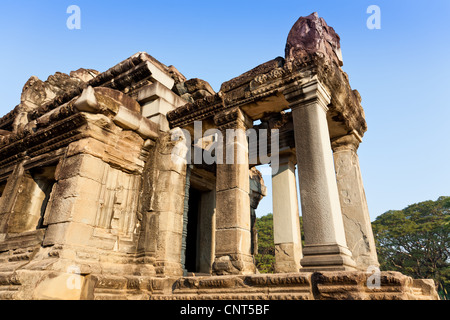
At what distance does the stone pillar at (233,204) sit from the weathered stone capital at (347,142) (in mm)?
2446

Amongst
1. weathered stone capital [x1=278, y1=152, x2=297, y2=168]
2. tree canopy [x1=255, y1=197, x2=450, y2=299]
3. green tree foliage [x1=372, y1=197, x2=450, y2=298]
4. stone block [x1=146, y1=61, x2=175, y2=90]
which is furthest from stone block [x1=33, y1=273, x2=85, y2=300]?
green tree foliage [x1=372, y1=197, x2=450, y2=298]

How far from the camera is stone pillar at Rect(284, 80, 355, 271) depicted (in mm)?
4078

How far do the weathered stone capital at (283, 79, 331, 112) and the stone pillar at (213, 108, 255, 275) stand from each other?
1.18 meters

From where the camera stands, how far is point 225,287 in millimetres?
4316

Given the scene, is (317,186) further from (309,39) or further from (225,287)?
(309,39)

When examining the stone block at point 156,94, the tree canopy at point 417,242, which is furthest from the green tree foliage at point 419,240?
the stone block at point 156,94

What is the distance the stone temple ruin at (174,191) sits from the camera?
169 inches

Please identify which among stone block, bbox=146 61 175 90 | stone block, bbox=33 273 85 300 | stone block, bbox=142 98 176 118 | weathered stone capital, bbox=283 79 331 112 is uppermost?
stone block, bbox=146 61 175 90

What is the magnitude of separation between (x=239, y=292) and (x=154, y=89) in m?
5.26

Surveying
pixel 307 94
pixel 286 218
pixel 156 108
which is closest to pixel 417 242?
pixel 286 218

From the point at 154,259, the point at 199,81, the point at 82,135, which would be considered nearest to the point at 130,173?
the point at 82,135

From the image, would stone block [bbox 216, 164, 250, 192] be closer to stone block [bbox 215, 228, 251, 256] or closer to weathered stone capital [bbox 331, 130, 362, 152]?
stone block [bbox 215, 228, 251, 256]

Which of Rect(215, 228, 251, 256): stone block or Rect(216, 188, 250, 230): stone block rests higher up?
Rect(216, 188, 250, 230): stone block

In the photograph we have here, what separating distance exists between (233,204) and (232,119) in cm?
187
